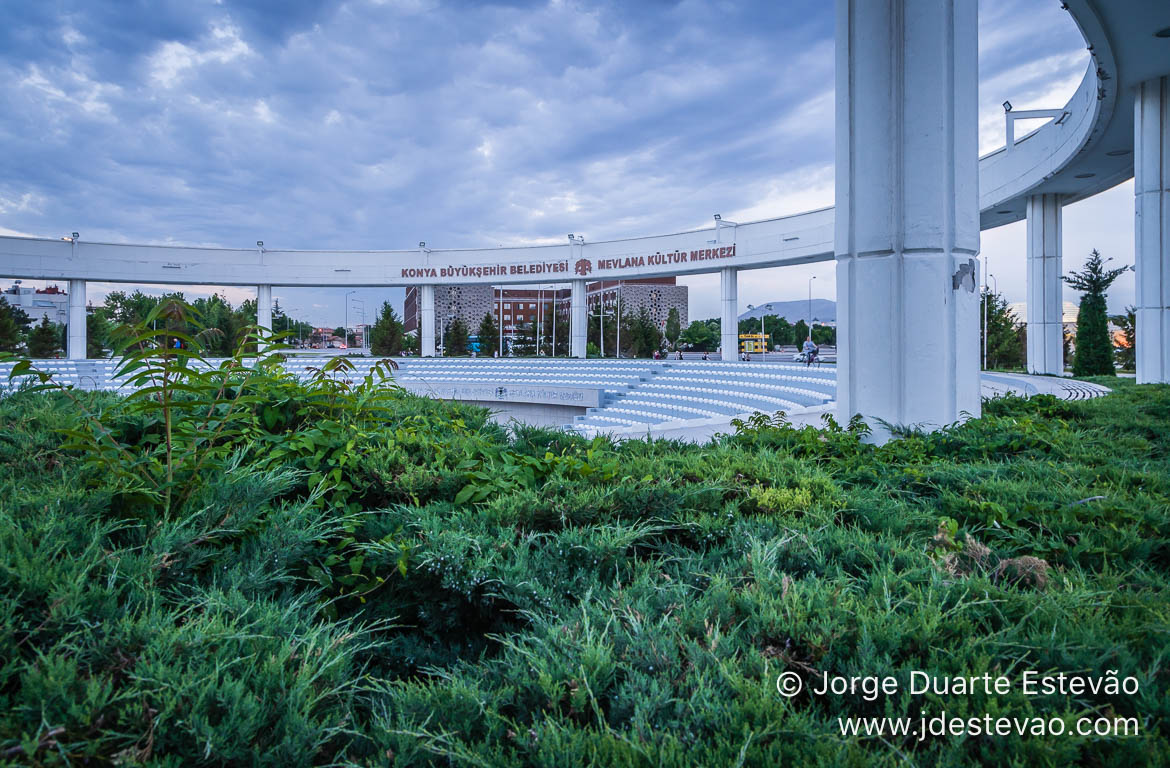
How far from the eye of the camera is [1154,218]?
14.9 meters

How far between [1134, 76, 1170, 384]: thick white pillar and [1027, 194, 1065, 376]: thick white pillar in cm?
696

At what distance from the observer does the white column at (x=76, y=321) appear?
30.7m

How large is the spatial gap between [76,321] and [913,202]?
38043 mm

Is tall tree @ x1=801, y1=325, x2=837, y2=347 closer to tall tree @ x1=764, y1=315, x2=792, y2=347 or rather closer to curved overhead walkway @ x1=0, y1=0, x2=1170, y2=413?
tall tree @ x1=764, y1=315, x2=792, y2=347

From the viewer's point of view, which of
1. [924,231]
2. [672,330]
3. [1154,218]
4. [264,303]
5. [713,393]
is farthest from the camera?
[672,330]

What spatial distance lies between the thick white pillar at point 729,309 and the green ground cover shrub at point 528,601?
81.2ft

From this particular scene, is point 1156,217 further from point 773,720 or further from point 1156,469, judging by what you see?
point 773,720

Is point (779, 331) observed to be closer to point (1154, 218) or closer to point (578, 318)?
point (578, 318)

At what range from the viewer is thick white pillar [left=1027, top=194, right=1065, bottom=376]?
2195 centimetres

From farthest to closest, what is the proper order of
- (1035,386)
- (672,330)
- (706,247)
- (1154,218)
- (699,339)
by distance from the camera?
(699,339)
(672,330)
(706,247)
(1154,218)
(1035,386)

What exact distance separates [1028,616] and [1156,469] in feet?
9.08

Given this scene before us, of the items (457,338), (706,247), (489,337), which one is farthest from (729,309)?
(489,337)

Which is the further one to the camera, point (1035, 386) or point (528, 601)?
point (1035, 386)

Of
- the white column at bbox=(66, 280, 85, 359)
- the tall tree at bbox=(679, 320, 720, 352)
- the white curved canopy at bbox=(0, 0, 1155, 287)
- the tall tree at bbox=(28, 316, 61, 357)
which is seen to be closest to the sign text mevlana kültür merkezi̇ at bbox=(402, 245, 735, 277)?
the white curved canopy at bbox=(0, 0, 1155, 287)
